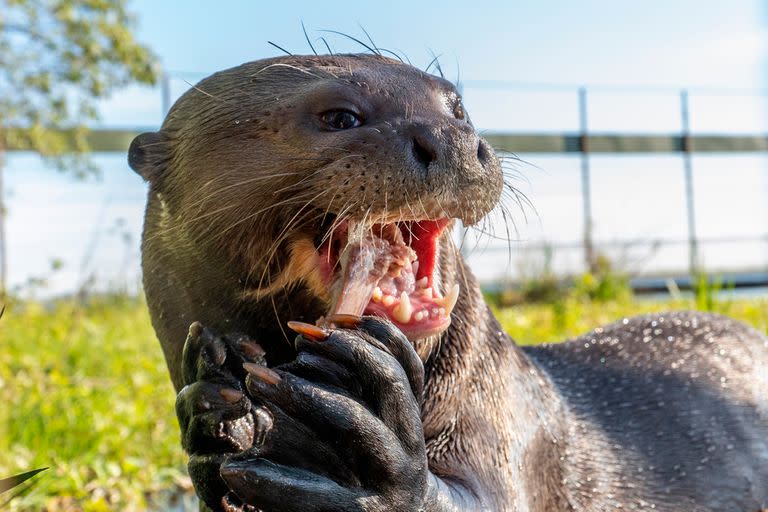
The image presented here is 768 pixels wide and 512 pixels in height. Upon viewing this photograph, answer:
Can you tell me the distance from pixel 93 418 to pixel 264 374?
9.67 feet

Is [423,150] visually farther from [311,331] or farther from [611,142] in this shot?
[611,142]

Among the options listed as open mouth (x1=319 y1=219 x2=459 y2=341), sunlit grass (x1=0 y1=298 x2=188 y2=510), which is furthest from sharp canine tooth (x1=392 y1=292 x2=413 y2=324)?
sunlit grass (x1=0 y1=298 x2=188 y2=510)

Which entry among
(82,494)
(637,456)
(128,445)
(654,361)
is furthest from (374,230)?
(128,445)

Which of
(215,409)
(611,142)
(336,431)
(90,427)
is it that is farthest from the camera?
(611,142)

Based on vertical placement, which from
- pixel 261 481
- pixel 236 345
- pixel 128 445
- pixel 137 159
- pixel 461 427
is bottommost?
pixel 128 445

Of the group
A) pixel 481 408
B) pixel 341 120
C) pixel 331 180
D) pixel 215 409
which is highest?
pixel 341 120

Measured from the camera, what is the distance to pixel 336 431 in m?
1.65

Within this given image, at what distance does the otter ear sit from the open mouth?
54 centimetres

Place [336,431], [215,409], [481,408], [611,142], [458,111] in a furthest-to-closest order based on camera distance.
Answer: [611,142], [481,408], [458,111], [215,409], [336,431]

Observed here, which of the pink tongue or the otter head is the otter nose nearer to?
the otter head

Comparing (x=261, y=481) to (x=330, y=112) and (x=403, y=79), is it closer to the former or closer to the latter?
(x=330, y=112)

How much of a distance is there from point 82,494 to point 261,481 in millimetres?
2184

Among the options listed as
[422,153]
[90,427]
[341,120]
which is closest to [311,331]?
[422,153]

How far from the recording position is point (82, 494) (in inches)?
142
